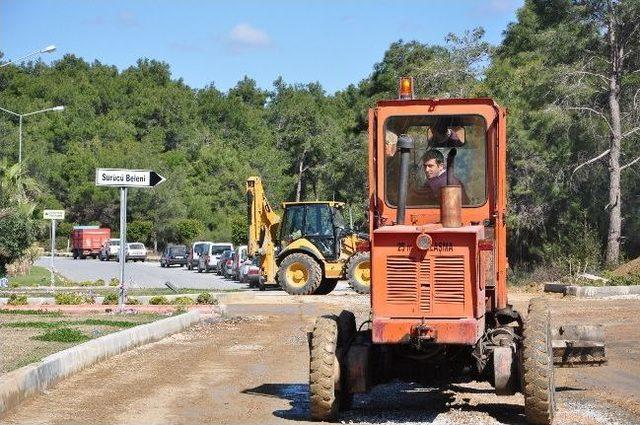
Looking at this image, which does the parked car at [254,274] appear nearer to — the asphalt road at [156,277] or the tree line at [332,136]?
the asphalt road at [156,277]

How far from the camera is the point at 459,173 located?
10867mm

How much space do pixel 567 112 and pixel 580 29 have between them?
3127mm

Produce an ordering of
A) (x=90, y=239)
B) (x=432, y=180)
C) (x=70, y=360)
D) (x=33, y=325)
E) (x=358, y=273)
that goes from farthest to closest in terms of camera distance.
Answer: (x=90, y=239) < (x=358, y=273) < (x=33, y=325) < (x=70, y=360) < (x=432, y=180)

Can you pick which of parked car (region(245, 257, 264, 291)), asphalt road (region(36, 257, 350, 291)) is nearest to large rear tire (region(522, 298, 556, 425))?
asphalt road (region(36, 257, 350, 291))

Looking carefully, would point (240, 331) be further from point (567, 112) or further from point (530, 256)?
point (530, 256)

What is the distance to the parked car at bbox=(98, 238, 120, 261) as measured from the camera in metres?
83.9

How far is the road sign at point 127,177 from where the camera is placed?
20.9 metres

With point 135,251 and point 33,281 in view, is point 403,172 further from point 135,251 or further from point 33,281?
point 135,251

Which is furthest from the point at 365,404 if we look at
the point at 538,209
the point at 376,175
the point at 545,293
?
the point at 538,209

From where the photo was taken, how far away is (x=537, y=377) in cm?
975

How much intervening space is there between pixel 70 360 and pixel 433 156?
18.0 feet

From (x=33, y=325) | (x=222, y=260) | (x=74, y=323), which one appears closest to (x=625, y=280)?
(x=74, y=323)

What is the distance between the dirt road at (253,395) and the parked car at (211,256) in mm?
45433

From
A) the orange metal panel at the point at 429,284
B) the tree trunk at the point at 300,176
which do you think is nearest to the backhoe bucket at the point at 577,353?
the orange metal panel at the point at 429,284
